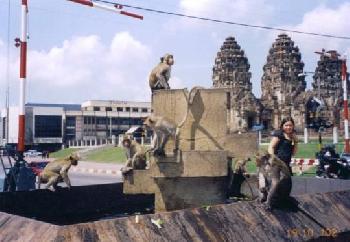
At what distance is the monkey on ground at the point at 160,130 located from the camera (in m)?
6.35

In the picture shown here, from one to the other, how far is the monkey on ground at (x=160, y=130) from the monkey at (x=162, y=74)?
1.32 metres

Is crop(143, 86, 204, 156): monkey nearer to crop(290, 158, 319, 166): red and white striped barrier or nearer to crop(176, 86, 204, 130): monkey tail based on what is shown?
crop(176, 86, 204, 130): monkey tail

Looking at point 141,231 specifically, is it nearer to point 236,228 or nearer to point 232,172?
point 236,228

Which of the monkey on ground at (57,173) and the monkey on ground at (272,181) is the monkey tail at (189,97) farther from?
the monkey on ground at (57,173)

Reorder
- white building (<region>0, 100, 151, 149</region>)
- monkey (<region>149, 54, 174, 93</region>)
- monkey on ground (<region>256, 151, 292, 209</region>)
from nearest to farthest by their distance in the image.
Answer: monkey on ground (<region>256, 151, 292, 209</region>)
monkey (<region>149, 54, 174, 93</region>)
white building (<region>0, 100, 151, 149</region>)

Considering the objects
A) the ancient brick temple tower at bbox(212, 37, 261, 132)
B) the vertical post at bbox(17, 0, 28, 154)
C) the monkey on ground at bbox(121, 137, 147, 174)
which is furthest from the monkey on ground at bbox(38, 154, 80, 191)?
the ancient brick temple tower at bbox(212, 37, 261, 132)

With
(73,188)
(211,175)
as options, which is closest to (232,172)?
(211,175)

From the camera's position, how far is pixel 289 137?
592 centimetres

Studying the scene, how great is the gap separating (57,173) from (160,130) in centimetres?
218

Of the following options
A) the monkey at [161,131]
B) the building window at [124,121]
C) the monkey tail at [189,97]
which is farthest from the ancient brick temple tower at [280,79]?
the monkey at [161,131]

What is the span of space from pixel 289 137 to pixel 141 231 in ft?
10.3

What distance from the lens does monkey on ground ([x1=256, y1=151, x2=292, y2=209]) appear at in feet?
15.0

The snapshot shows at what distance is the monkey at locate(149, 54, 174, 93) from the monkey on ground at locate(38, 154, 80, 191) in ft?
6.05

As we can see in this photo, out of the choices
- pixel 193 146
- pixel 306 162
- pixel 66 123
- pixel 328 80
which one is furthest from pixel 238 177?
pixel 66 123
